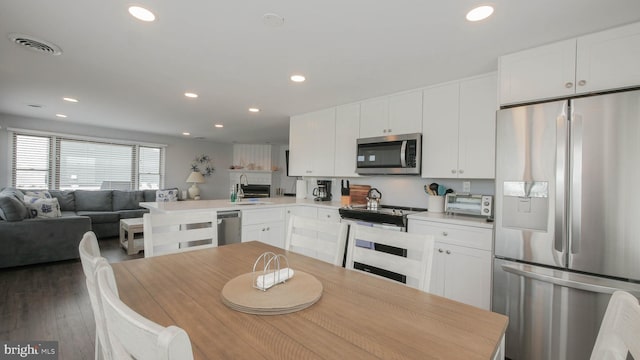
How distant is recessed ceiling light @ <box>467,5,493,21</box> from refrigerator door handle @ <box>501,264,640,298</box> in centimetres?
164

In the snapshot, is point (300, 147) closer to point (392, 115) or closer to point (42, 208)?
point (392, 115)

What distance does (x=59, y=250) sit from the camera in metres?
3.91

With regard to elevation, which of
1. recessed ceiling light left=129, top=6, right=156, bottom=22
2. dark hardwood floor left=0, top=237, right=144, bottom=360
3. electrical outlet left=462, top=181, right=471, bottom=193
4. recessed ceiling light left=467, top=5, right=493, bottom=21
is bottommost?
dark hardwood floor left=0, top=237, right=144, bottom=360

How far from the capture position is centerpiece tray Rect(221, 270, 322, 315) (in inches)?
36.4

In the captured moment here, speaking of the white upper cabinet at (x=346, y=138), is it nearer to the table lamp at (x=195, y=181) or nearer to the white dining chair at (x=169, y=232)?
the white dining chair at (x=169, y=232)

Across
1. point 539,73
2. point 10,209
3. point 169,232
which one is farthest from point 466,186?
point 10,209

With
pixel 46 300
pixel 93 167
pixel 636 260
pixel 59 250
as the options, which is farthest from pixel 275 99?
pixel 93 167

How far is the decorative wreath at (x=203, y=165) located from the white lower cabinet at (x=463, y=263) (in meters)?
6.75

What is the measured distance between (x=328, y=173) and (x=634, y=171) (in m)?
2.90

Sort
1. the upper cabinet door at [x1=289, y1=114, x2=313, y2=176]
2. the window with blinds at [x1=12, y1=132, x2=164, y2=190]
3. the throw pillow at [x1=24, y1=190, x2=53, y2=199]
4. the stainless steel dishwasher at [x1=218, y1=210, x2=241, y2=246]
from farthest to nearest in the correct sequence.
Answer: the window with blinds at [x1=12, y1=132, x2=164, y2=190] < the throw pillow at [x1=24, y1=190, x2=53, y2=199] < the upper cabinet door at [x1=289, y1=114, x2=313, y2=176] < the stainless steel dishwasher at [x1=218, y1=210, x2=241, y2=246]

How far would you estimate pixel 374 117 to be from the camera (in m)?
3.41

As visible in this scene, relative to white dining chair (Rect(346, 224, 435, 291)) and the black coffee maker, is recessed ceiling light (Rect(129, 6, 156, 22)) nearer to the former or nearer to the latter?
white dining chair (Rect(346, 224, 435, 291))

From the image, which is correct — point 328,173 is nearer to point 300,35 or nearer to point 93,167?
point 300,35

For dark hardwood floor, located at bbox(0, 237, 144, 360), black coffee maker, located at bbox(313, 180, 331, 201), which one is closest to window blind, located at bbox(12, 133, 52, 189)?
dark hardwood floor, located at bbox(0, 237, 144, 360)
